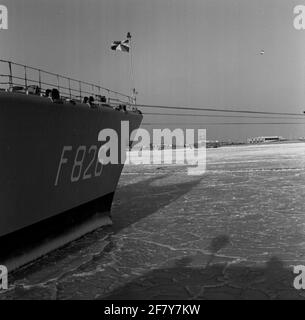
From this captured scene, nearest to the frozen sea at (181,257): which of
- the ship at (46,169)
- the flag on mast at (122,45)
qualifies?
the ship at (46,169)

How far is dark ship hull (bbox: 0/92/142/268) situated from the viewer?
7.28 m

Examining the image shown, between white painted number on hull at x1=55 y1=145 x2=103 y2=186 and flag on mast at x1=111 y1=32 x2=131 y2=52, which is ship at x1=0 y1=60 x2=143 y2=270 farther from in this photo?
flag on mast at x1=111 y1=32 x2=131 y2=52

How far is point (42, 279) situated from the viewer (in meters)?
7.35

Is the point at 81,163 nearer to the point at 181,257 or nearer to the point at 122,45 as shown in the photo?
the point at 181,257

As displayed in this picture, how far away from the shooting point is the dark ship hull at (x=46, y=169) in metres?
7.28

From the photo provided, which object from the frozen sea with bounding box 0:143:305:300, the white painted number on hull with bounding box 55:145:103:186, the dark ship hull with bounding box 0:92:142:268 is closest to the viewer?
the frozen sea with bounding box 0:143:305:300

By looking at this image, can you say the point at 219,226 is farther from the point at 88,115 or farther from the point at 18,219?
the point at 18,219

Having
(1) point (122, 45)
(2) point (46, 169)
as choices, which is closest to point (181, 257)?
(2) point (46, 169)

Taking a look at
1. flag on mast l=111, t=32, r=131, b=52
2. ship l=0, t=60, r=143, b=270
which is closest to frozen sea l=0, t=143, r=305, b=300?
ship l=0, t=60, r=143, b=270

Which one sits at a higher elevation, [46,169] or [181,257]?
[46,169]

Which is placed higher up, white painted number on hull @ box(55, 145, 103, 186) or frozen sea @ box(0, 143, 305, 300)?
white painted number on hull @ box(55, 145, 103, 186)

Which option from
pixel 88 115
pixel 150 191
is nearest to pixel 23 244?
pixel 88 115

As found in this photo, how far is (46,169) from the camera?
8.42 meters

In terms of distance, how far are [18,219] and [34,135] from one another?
1.66m
